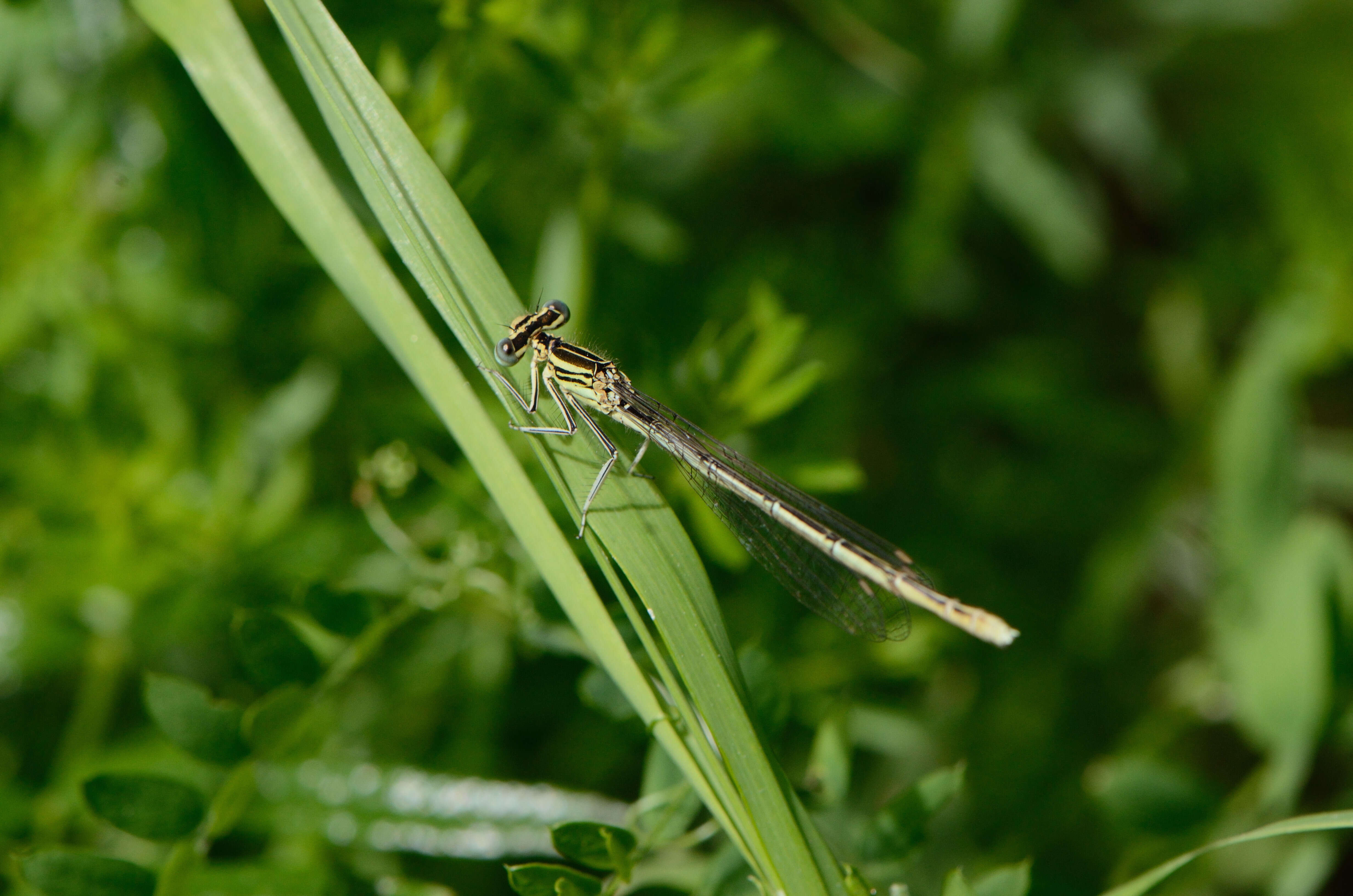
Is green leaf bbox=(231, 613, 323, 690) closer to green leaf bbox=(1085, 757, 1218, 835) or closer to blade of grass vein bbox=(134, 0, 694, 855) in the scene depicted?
blade of grass vein bbox=(134, 0, 694, 855)

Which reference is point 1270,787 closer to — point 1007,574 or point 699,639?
point 1007,574

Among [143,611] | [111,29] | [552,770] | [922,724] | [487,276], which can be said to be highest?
[111,29]

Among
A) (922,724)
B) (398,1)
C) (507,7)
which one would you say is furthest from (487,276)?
(922,724)

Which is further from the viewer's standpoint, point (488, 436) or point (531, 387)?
point (531, 387)

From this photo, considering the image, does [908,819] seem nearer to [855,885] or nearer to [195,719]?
[855,885]

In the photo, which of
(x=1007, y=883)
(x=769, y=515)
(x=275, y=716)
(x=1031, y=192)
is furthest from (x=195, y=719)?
(x=1031, y=192)
